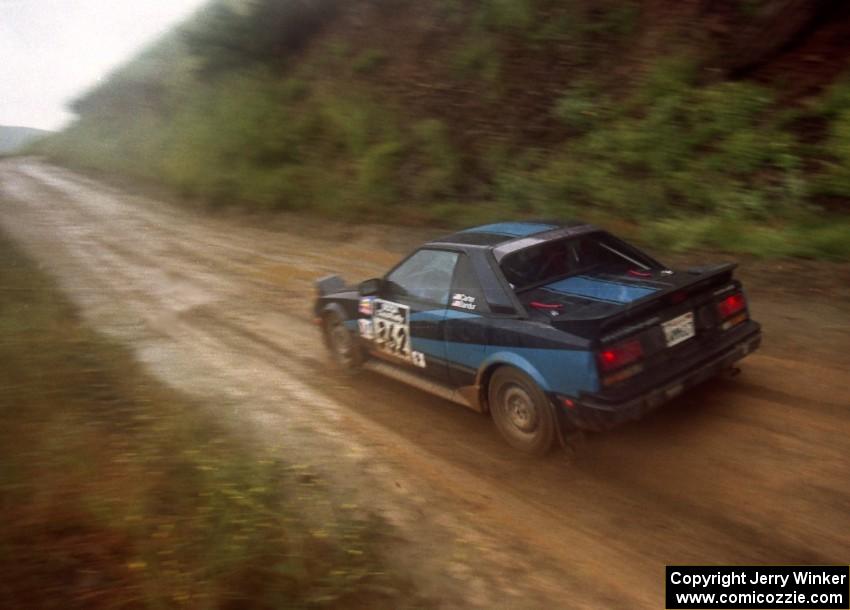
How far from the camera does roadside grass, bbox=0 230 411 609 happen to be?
3.25 m

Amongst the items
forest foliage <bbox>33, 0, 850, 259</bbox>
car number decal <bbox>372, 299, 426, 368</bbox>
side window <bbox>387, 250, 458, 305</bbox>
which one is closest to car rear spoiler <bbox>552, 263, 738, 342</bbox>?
side window <bbox>387, 250, 458, 305</bbox>

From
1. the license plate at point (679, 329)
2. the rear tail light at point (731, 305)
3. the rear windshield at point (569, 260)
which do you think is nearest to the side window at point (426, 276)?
the rear windshield at point (569, 260)

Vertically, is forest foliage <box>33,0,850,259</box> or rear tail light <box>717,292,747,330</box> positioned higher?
forest foliage <box>33,0,850,259</box>

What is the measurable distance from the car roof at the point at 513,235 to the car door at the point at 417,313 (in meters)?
A: 0.20

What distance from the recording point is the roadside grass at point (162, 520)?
325cm

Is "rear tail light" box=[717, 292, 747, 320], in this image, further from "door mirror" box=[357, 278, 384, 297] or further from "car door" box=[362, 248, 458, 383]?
"door mirror" box=[357, 278, 384, 297]

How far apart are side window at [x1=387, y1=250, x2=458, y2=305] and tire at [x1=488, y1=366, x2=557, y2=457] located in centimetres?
84

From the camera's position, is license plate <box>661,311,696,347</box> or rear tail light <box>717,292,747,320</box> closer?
license plate <box>661,311,696,347</box>

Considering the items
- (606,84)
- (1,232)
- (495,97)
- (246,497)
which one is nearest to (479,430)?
(246,497)

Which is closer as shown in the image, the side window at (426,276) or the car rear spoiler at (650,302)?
the car rear spoiler at (650,302)

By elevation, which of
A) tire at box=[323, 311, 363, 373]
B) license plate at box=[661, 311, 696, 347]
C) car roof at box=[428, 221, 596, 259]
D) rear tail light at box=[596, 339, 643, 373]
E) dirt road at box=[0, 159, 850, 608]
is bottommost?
dirt road at box=[0, 159, 850, 608]

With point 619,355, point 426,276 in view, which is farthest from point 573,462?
point 426,276

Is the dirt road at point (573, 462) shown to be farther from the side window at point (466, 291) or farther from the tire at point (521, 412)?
the side window at point (466, 291)

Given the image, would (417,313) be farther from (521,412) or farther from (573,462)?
(573,462)
